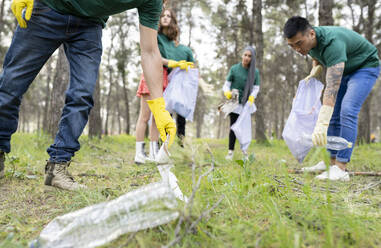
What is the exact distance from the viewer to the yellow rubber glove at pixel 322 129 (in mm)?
2080

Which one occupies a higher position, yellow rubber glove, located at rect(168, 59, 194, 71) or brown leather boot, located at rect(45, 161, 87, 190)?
yellow rubber glove, located at rect(168, 59, 194, 71)

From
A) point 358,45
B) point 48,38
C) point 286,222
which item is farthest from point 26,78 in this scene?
point 358,45

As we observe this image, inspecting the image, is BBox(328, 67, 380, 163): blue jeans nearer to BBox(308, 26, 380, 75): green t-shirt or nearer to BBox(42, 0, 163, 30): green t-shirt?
BBox(308, 26, 380, 75): green t-shirt

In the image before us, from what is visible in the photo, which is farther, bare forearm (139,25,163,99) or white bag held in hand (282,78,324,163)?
white bag held in hand (282,78,324,163)

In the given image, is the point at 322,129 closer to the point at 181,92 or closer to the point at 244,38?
the point at 181,92

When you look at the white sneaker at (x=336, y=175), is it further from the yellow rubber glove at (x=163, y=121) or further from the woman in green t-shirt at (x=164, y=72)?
the woman in green t-shirt at (x=164, y=72)

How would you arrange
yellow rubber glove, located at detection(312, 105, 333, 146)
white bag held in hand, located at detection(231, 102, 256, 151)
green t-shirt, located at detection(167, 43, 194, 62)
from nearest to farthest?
1. yellow rubber glove, located at detection(312, 105, 333, 146)
2. green t-shirt, located at detection(167, 43, 194, 62)
3. white bag held in hand, located at detection(231, 102, 256, 151)

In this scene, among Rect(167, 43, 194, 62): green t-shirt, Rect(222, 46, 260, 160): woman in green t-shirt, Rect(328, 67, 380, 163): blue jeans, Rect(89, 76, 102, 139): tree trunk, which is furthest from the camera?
Rect(89, 76, 102, 139): tree trunk

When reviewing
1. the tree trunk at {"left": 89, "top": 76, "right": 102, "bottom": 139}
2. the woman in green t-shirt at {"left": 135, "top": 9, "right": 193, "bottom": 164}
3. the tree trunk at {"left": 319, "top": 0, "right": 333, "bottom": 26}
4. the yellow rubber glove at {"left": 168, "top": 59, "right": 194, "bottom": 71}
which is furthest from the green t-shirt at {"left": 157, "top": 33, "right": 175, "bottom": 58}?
the tree trunk at {"left": 89, "top": 76, "right": 102, "bottom": 139}

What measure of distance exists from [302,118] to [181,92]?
1591 millimetres

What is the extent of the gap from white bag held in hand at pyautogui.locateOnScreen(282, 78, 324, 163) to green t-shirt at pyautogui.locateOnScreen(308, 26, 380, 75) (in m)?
0.32

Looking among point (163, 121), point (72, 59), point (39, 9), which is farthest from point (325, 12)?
point (39, 9)

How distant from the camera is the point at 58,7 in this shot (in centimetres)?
173

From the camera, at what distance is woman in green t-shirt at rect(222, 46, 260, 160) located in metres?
4.20
